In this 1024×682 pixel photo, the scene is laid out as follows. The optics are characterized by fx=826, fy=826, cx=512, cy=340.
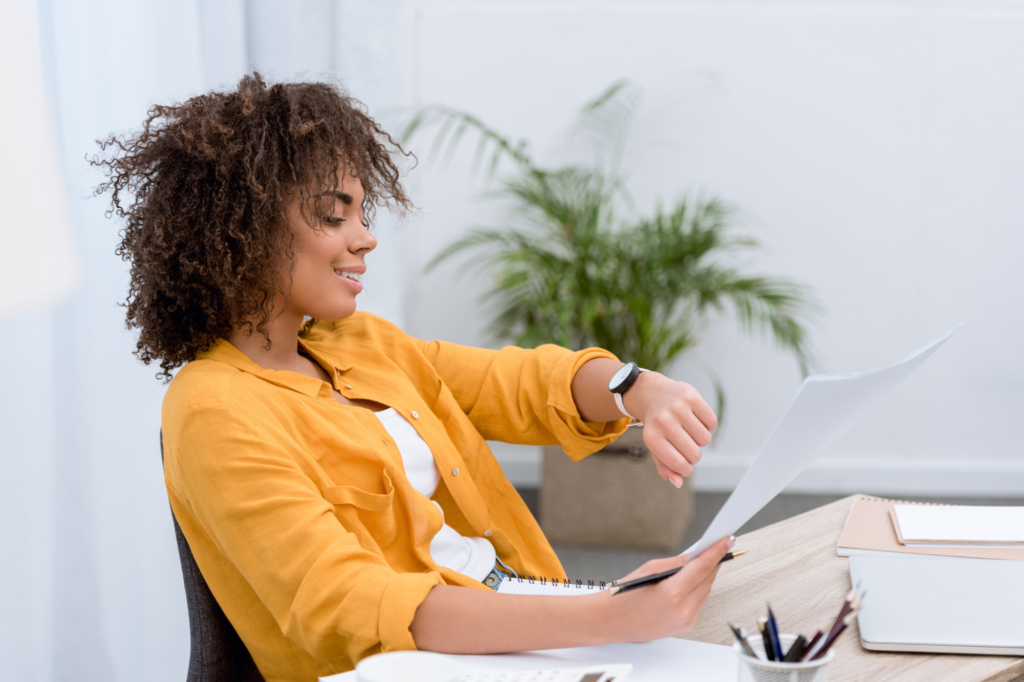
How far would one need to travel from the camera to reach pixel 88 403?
1421 mm

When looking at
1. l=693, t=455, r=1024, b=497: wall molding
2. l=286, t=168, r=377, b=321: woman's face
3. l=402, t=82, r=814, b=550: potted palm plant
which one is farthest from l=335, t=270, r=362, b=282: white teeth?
l=693, t=455, r=1024, b=497: wall molding

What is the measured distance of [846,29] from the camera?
318 cm

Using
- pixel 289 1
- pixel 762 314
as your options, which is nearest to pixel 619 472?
pixel 762 314

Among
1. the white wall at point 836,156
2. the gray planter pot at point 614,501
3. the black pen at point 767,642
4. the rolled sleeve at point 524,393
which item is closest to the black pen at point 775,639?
the black pen at point 767,642

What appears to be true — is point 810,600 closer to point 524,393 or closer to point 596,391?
point 596,391

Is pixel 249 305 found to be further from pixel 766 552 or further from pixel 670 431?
pixel 766 552

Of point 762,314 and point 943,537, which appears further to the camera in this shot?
point 762,314

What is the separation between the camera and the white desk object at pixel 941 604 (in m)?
0.74

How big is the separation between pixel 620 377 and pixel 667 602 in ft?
1.30

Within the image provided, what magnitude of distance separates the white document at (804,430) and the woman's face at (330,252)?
1.72ft

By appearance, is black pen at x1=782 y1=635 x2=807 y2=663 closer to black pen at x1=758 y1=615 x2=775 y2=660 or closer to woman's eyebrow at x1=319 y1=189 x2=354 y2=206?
black pen at x1=758 y1=615 x2=775 y2=660

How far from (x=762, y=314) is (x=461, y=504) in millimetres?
1911

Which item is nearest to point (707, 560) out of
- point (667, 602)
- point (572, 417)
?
point (667, 602)

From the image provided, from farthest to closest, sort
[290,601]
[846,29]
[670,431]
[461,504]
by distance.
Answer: [846,29] < [461,504] < [670,431] < [290,601]
